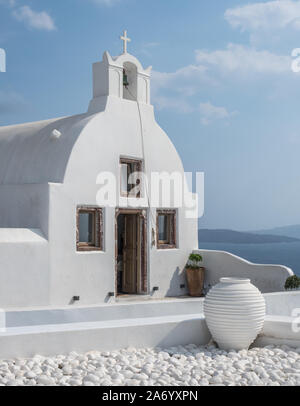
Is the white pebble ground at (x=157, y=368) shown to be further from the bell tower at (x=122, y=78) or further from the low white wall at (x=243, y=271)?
the bell tower at (x=122, y=78)

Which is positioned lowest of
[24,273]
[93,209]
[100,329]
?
[100,329]

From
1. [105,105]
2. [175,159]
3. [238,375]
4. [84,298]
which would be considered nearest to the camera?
[238,375]

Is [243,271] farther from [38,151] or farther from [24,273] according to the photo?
[38,151]

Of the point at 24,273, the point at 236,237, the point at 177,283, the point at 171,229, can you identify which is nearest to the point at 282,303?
the point at 177,283

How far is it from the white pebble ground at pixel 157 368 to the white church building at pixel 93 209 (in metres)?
4.22

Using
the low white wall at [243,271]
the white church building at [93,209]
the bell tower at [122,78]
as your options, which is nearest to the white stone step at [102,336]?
the white church building at [93,209]

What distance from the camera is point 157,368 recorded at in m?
7.06

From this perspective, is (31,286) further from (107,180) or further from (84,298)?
(107,180)

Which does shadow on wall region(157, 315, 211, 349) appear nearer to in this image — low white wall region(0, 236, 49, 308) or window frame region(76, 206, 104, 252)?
low white wall region(0, 236, 49, 308)

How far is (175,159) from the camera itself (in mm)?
14883

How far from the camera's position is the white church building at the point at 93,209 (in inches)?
463

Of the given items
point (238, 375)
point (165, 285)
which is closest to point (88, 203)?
point (165, 285)

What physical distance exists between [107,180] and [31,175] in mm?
1726

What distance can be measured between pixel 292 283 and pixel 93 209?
15.1 ft
